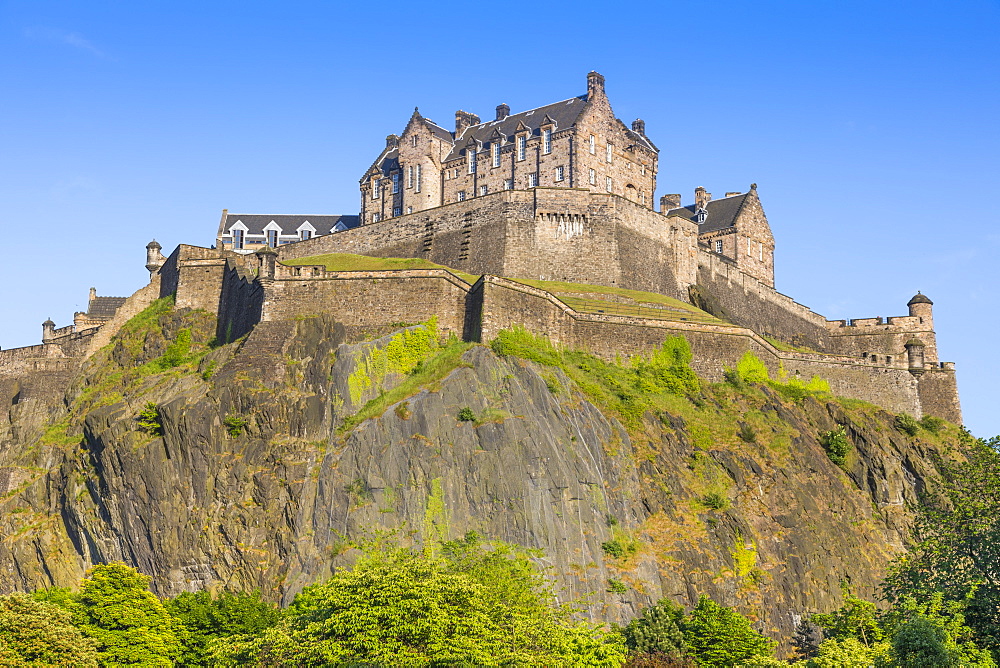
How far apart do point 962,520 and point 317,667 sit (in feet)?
72.9

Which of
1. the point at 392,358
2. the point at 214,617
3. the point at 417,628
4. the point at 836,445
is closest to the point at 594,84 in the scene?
the point at 836,445

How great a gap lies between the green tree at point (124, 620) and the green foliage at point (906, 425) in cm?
4712

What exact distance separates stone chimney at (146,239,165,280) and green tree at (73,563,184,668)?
40.1 meters

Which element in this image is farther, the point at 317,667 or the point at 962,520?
the point at 317,667

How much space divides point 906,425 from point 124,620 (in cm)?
4965

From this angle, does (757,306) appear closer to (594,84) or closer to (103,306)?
(594,84)

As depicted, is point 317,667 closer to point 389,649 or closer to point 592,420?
point 389,649

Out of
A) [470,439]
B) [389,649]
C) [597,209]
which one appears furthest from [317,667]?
[597,209]

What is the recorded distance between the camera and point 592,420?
6231cm

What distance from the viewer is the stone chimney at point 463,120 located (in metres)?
101

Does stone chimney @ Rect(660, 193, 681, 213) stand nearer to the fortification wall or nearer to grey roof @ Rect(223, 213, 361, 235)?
the fortification wall

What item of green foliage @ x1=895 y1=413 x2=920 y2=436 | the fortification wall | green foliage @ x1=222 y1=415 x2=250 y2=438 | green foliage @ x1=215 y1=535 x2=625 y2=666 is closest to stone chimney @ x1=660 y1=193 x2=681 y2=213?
the fortification wall

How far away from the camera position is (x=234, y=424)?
60.6 m

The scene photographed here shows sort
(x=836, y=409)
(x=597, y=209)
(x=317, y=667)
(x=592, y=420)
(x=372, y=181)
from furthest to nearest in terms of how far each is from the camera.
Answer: (x=372, y=181) < (x=597, y=209) < (x=836, y=409) < (x=592, y=420) < (x=317, y=667)
